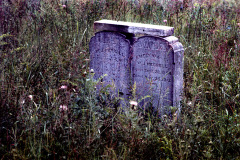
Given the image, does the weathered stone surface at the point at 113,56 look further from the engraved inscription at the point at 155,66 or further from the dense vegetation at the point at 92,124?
the dense vegetation at the point at 92,124

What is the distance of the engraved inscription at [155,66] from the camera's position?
10.1 feet

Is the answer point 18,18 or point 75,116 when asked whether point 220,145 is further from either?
point 18,18

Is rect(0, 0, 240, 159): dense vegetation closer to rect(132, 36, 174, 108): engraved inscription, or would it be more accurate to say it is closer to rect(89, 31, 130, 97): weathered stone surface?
rect(132, 36, 174, 108): engraved inscription

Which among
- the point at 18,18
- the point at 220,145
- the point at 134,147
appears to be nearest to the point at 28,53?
the point at 18,18

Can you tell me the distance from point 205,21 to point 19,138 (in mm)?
3699

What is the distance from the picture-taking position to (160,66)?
3.15 meters

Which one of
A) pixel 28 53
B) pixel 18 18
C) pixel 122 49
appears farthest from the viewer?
pixel 18 18

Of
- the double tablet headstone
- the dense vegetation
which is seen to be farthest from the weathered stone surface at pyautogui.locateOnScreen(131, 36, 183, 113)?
the dense vegetation

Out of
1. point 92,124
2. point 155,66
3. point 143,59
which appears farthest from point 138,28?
point 92,124

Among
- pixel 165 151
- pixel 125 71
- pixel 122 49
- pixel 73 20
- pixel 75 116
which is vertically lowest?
pixel 165 151

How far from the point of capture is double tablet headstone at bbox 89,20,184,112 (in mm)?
3082

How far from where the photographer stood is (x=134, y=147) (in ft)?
7.25

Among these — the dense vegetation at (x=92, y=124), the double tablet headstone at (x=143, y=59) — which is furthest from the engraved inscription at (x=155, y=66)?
the dense vegetation at (x=92, y=124)

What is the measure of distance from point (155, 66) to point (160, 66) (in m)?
0.06
